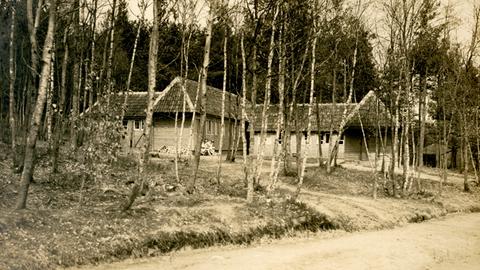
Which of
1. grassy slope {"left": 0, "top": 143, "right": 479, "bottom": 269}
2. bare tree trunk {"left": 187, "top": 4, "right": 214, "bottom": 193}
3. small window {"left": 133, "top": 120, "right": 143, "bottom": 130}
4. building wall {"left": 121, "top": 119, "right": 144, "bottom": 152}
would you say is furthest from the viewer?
small window {"left": 133, "top": 120, "right": 143, "bottom": 130}

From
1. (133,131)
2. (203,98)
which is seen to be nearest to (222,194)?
(203,98)

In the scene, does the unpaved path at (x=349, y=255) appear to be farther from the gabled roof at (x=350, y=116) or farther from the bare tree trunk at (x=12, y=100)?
the gabled roof at (x=350, y=116)

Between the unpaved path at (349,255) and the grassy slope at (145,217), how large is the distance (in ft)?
1.80

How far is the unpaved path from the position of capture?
11.5m

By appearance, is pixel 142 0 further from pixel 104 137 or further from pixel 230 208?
pixel 230 208

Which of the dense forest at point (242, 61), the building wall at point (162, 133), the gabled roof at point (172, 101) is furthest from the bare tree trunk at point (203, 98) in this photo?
the building wall at point (162, 133)

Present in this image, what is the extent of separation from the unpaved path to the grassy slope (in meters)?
0.55

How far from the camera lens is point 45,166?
19.5 meters

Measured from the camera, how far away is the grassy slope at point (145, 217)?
1077 cm

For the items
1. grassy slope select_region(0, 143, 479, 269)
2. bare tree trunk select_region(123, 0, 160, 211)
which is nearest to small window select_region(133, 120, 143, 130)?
grassy slope select_region(0, 143, 479, 269)

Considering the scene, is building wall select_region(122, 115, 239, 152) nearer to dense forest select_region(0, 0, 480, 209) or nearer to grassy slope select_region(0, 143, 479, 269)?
dense forest select_region(0, 0, 480, 209)

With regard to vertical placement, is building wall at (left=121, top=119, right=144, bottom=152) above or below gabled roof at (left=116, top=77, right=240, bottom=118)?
below

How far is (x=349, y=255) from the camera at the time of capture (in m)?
13.1

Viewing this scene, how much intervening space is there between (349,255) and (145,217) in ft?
17.4
